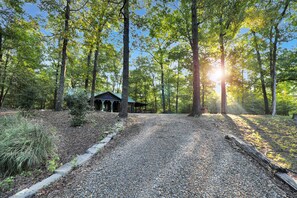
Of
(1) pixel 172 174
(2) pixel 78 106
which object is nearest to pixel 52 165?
(1) pixel 172 174

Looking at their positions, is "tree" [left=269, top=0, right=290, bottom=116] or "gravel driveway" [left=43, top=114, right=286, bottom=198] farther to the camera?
"tree" [left=269, top=0, right=290, bottom=116]

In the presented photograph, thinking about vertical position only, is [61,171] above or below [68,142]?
below

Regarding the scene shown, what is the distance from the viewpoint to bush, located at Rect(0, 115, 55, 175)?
8.83 feet

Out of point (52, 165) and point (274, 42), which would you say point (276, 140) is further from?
point (274, 42)

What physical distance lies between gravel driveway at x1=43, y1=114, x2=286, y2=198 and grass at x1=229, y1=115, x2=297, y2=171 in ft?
3.14

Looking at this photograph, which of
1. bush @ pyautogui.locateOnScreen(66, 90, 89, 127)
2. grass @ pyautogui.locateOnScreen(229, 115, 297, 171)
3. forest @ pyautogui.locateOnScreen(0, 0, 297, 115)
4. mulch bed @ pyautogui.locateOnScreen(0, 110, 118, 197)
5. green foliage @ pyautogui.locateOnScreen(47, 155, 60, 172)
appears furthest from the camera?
forest @ pyautogui.locateOnScreen(0, 0, 297, 115)

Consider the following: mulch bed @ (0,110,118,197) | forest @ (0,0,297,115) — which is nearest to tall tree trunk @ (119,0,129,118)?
forest @ (0,0,297,115)

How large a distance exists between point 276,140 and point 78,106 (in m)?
6.65

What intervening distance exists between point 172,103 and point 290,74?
682 inches

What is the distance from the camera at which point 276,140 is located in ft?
14.7

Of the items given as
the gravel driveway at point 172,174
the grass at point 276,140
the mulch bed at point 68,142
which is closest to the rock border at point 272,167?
the gravel driveway at point 172,174

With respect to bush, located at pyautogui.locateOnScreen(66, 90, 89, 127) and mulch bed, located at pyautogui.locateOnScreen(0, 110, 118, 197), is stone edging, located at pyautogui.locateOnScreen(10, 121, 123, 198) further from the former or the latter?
bush, located at pyautogui.locateOnScreen(66, 90, 89, 127)

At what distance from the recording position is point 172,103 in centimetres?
2700

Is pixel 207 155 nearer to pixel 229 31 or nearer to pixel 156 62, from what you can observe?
pixel 229 31
